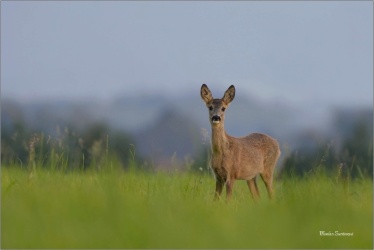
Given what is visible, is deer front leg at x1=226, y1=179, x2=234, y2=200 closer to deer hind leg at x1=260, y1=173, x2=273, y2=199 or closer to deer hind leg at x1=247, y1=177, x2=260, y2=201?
deer hind leg at x1=247, y1=177, x2=260, y2=201

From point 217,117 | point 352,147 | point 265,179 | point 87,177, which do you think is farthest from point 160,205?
point 352,147

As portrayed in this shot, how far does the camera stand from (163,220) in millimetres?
6125

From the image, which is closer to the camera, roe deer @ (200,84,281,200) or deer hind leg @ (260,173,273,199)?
roe deer @ (200,84,281,200)

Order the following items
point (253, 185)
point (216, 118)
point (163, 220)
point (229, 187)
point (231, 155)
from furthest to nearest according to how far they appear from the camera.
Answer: point (253, 185)
point (231, 155)
point (216, 118)
point (229, 187)
point (163, 220)

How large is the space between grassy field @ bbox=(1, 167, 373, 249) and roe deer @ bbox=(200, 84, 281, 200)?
2.30 meters

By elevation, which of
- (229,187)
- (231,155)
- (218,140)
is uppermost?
(218,140)

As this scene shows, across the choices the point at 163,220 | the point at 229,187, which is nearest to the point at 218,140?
the point at 229,187

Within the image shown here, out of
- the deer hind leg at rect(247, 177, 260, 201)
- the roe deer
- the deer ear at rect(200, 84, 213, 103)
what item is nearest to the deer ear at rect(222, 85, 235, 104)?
the roe deer

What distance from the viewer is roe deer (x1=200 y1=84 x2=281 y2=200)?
10.1m

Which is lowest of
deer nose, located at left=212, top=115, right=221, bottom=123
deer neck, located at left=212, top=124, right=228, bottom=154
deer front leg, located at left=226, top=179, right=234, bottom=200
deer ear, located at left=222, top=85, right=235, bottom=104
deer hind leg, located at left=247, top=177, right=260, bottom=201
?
deer hind leg, located at left=247, top=177, right=260, bottom=201

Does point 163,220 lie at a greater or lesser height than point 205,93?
lesser

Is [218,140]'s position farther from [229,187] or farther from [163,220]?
[163,220]

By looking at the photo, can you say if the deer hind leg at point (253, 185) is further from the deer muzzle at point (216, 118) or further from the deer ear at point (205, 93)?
the deer ear at point (205, 93)

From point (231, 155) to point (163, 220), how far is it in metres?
4.31
